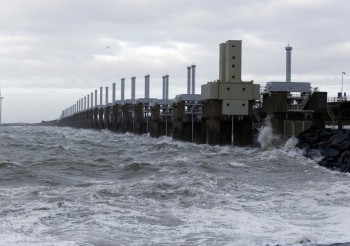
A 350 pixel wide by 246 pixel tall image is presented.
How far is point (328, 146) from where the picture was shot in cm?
3200

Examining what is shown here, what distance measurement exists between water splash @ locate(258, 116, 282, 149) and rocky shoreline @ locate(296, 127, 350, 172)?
2602mm

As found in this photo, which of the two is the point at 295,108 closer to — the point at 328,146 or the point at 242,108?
the point at 242,108

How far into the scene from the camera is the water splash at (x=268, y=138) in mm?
41562

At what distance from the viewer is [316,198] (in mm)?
16219

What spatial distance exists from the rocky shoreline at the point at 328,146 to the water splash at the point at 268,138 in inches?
102

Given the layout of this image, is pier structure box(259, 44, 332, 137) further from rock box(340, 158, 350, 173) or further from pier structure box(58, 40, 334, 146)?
rock box(340, 158, 350, 173)

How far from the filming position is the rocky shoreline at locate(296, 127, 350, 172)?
90.0 feet

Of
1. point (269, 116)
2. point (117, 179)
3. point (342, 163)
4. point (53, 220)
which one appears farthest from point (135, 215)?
point (269, 116)

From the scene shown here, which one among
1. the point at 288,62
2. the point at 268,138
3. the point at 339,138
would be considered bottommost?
the point at 268,138

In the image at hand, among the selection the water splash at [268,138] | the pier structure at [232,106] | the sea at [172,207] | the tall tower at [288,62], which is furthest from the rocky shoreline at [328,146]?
the tall tower at [288,62]

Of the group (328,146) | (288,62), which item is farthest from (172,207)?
(288,62)

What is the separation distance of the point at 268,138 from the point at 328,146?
1149 cm

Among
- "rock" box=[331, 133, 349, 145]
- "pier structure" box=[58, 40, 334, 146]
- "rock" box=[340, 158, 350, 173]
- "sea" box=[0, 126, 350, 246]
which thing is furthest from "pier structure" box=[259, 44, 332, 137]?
"sea" box=[0, 126, 350, 246]

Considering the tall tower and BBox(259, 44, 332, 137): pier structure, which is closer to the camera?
BBox(259, 44, 332, 137): pier structure
